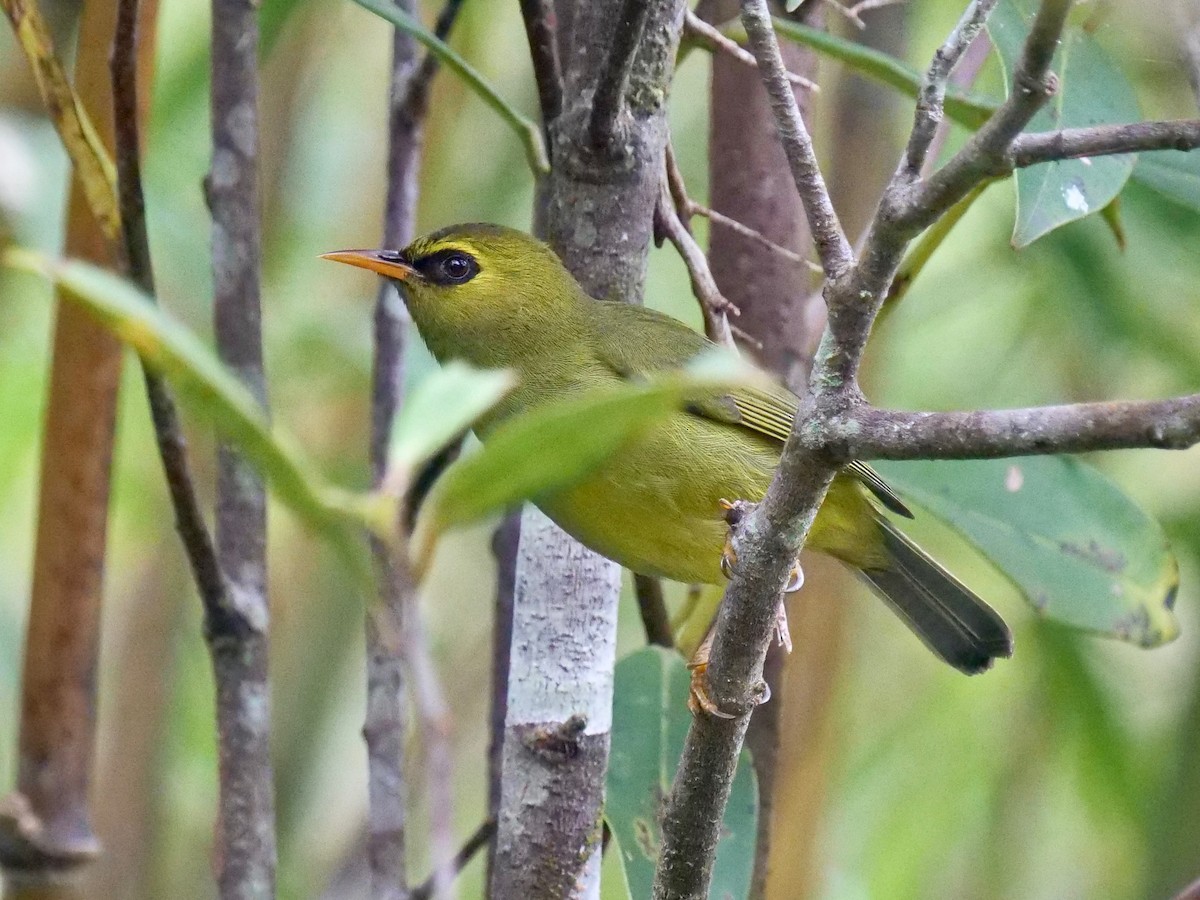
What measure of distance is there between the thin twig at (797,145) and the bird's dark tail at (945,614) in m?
1.64

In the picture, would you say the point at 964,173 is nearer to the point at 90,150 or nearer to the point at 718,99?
the point at 90,150

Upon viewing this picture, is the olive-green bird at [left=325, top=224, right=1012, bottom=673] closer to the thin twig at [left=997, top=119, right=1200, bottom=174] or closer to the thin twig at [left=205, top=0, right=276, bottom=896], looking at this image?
the thin twig at [left=205, top=0, right=276, bottom=896]

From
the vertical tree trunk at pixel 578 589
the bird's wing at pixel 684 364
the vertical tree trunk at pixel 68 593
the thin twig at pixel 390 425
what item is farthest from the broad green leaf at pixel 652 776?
the vertical tree trunk at pixel 68 593

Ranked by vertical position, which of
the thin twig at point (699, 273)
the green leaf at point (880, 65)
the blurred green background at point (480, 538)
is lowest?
the blurred green background at point (480, 538)

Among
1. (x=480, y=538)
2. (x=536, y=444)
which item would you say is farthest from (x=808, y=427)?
(x=480, y=538)

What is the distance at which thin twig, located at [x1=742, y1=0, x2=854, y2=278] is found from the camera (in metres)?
1.68

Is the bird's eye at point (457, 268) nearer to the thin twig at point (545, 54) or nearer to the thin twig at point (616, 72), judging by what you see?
the thin twig at point (545, 54)

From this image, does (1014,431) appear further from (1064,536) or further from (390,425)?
(1064,536)

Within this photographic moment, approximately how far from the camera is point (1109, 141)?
1452 mm

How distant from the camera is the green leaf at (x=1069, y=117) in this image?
242 centimetres

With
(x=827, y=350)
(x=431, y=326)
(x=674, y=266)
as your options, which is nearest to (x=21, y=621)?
(x=431, y=326)

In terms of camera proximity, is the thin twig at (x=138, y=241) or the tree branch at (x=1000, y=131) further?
the thin twig at (x=138, y=241)

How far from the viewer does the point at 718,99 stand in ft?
11.5

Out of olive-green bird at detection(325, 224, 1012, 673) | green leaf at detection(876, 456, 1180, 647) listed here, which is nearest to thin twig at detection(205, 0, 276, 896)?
olive-green bird at detection(325, 224, 1012, 673)
